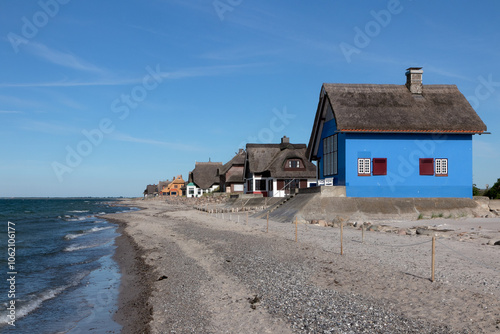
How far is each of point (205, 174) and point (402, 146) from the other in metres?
71.0

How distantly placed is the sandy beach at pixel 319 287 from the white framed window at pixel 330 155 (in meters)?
10.0

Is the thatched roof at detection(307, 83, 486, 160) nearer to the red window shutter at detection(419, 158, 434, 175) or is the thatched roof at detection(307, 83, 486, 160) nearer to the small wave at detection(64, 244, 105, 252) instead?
the red window shutter at detection(419, 158, 434, 175)

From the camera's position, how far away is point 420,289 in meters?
9.60

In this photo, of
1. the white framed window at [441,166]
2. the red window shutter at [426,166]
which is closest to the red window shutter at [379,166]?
the red window shutter at [426,166]

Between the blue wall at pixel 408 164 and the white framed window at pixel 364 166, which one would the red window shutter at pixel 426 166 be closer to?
the blue wall at pixel 408 164

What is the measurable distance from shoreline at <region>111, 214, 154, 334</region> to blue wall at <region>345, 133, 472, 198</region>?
1391 cm

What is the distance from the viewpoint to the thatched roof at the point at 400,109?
2639cm

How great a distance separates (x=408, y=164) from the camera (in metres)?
26.8

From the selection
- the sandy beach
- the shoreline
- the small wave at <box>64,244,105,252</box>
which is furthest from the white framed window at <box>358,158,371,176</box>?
the small wave at <box>64,244,105,252</box>

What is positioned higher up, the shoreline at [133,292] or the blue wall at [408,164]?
the blue wall at [408,164]

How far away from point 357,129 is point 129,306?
18.8 meters

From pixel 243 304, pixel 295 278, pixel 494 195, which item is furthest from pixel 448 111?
pixel 243 304

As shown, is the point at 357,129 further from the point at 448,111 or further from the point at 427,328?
the point at 427,328

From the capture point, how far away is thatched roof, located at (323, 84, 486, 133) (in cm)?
2639
